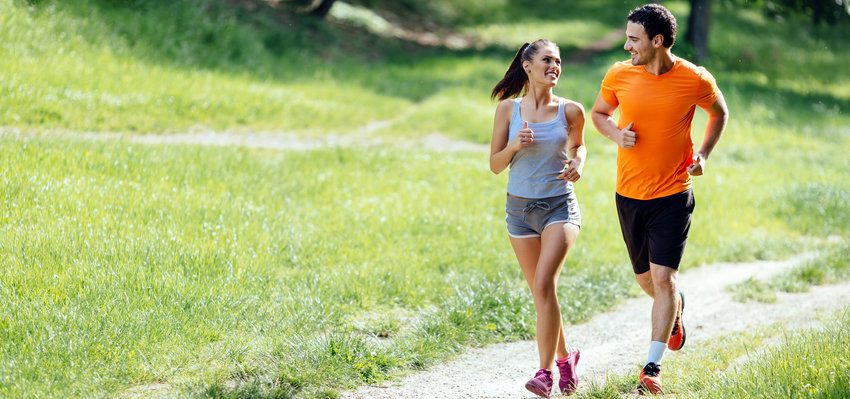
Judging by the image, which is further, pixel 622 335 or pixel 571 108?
pixel 622 335

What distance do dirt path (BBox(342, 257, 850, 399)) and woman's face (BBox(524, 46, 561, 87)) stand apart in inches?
77.8

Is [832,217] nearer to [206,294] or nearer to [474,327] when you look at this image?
[474,327]

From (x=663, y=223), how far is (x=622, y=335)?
217cm

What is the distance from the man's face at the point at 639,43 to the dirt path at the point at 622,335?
210cm

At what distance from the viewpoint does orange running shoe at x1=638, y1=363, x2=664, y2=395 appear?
223 inches

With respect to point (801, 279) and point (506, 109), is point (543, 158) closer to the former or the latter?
point (506, 109)

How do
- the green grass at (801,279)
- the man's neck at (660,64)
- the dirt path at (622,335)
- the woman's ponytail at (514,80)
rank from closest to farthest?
the man's neck at (660,64)
the woman's ponytail at (514,80)
the dirt path at (622,335)
the green grass at (801,279)

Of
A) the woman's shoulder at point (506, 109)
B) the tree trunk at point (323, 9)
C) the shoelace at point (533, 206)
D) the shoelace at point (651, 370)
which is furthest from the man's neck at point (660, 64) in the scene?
the tree trunk at point (323, 9)

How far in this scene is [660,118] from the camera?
5.95 m

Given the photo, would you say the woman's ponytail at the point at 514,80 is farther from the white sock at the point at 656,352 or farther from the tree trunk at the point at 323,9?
the tree trunk at the point at 323,9

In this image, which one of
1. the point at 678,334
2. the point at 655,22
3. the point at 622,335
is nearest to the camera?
the point at 655,22

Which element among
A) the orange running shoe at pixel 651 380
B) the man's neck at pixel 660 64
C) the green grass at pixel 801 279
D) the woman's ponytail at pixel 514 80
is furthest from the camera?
the green grass at pixel 801 279

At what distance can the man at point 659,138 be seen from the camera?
5871 millimetres

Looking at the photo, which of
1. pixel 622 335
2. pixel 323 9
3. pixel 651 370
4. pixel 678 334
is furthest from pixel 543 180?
pixel 323 9
